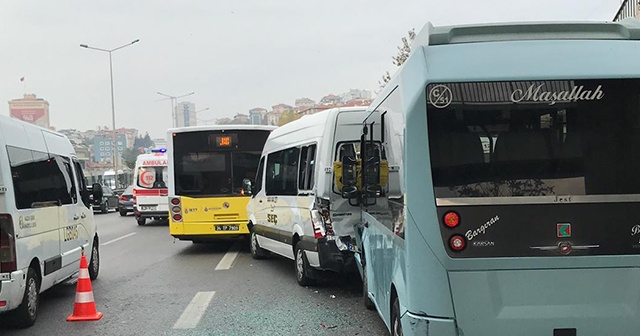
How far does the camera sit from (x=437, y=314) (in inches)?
156

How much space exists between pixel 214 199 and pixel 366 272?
6.84 metres

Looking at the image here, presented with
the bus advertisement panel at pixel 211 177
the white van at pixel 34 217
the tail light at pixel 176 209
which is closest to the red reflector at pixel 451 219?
the white van at pixel 34 217

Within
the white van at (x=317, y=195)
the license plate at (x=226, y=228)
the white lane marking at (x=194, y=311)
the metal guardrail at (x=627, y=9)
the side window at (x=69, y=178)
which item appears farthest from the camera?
the metal guardrail at (x=627, y=9)

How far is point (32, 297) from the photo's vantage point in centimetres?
705

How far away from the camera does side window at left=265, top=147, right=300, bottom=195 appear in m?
9.52

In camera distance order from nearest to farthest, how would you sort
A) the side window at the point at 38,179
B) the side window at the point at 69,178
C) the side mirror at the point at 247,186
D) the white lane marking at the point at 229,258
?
the side window at the point at 38,179 → the side window at the point at 69,178 → the white lane marking at the point at 229,258 → the side mirror at the point at 247,186

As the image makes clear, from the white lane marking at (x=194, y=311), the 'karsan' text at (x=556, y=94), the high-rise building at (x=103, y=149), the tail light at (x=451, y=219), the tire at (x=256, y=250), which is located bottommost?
the white lane marking at (x=194, y=311)

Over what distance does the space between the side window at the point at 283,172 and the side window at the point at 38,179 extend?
3.33 metres

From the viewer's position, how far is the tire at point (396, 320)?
4.73 m

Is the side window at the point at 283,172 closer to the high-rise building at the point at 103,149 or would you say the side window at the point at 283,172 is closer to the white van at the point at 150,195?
the white van at the point at 150,195

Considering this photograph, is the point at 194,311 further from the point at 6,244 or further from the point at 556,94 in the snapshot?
the point at 556,94

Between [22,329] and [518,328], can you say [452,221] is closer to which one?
[518,328]

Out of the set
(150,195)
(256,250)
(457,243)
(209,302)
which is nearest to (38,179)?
(209,302)

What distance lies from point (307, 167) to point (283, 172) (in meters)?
1.45
